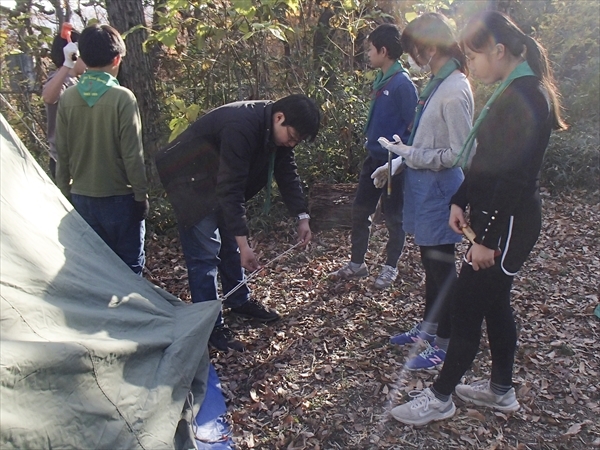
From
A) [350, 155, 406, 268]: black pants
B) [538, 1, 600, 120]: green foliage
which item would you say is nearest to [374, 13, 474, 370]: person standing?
[350, 155, 406, 268]: black pants

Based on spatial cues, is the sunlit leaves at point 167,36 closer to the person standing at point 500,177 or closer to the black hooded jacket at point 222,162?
the black hooded jacket at point 222,162

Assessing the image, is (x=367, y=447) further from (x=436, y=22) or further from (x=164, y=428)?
(x=436, y=22)

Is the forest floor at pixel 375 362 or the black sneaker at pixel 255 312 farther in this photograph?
the black sneaker at pixel 255 312

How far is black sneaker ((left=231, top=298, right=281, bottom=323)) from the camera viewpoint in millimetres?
3650

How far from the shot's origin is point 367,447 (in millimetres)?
2543

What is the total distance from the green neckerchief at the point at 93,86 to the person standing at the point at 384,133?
1.79m

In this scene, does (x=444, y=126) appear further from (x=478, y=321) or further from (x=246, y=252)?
(x=246, y=252)

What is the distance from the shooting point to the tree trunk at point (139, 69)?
17.2 feet

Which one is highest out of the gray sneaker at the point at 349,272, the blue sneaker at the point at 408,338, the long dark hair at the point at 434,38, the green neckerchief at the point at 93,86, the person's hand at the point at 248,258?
the long dark hair at the point at 434,38

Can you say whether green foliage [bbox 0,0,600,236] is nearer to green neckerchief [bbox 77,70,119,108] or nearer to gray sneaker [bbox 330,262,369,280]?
gray sneaker [bbox 330,262,369,280]

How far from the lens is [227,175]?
2.73 metres

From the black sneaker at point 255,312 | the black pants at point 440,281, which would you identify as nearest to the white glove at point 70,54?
the black sneaker at point 255,312

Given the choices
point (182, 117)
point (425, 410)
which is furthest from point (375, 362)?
point (182, 117)

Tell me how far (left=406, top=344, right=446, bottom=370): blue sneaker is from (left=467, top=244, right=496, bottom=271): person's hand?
0.98 m
